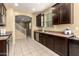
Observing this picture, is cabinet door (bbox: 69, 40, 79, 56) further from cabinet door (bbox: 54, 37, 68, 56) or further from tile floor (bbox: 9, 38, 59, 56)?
tile floor (bbox: 9, 38, 59, 56)

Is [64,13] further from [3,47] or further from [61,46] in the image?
[3,47]

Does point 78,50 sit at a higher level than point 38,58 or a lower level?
lower

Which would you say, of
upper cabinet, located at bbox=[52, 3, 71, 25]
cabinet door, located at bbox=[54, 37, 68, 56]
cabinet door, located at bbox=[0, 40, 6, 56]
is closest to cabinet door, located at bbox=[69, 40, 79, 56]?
cabinet door, located at bbox=[54, 37, 68, 56]

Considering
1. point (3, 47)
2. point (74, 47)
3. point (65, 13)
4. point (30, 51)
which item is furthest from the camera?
point (30, 51)

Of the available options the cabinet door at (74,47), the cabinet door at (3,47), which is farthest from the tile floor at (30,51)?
the cabinet door at (3,47)

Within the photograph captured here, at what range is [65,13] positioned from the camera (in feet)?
13.4

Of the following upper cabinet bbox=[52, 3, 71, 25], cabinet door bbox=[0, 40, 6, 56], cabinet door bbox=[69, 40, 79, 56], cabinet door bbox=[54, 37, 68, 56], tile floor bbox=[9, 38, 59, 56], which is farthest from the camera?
tile floor bbox=[9, 38, 59, 56]

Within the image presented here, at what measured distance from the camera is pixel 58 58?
1.14 metres

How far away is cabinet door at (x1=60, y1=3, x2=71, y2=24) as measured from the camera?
3.85 meters

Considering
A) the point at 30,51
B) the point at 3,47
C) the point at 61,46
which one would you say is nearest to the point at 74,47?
the point at 61,46

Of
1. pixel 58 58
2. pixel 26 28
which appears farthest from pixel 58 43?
pixel 26 28

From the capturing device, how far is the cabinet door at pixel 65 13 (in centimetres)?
385

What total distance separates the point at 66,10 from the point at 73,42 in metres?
1.39

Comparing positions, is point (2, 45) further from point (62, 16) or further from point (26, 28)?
point (26, 28)
